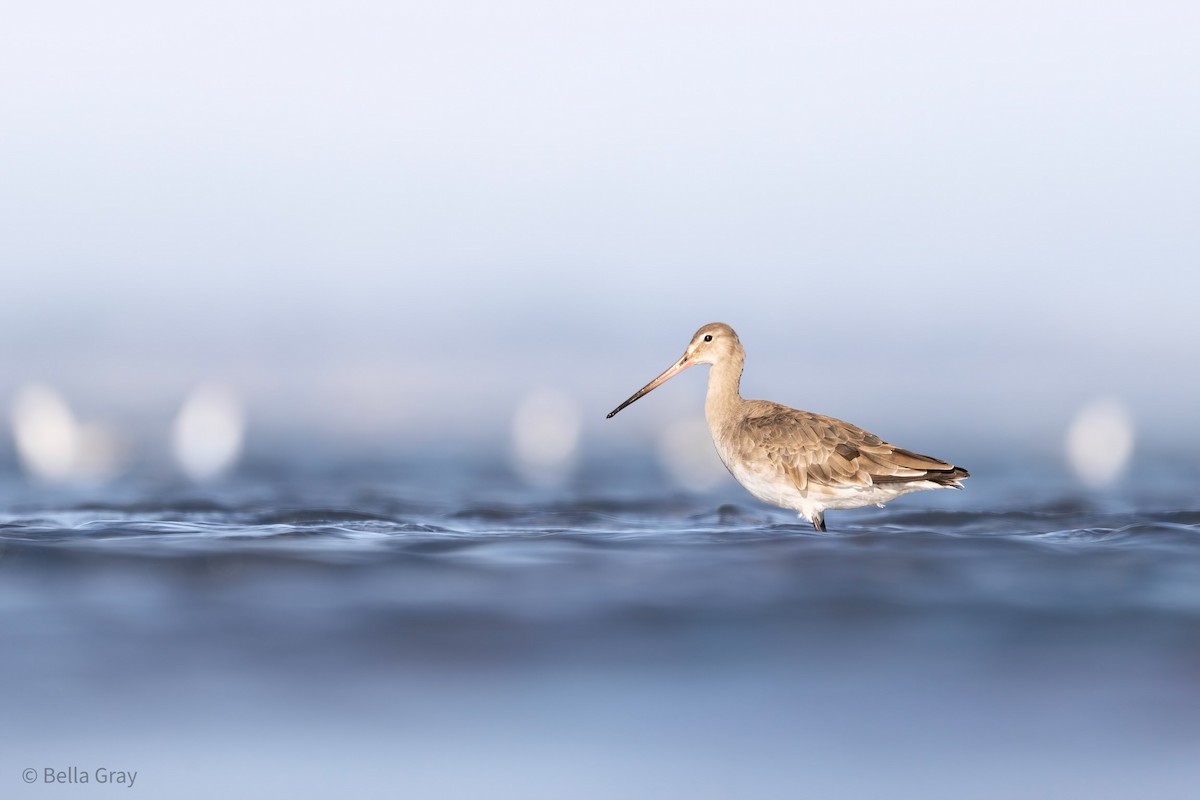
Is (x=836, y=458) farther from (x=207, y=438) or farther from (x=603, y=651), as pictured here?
(x=207, y=438)

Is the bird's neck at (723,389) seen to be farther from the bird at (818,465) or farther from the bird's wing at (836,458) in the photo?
the bird's wing at (836,458)

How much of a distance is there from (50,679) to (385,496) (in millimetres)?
9558

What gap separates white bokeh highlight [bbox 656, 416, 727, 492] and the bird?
7152 mm

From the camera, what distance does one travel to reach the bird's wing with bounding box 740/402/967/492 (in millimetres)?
11719

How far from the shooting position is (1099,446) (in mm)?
28094

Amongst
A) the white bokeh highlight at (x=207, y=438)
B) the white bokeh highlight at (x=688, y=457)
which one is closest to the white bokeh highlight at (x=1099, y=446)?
the white bokeh highlight at (x=688, y=457)

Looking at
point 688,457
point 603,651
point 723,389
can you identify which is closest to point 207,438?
point 688,457

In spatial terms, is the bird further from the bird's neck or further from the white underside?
the bird's neck

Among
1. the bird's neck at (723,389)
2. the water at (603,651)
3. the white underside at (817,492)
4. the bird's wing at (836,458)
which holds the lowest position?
the water at (603,651)

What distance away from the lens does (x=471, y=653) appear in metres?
7.74

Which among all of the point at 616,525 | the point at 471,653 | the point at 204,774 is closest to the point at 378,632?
the point at 471,653

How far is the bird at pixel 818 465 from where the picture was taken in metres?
11.7

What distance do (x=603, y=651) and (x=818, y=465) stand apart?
4.56 m

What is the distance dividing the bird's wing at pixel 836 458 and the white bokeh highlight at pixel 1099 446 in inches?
319
